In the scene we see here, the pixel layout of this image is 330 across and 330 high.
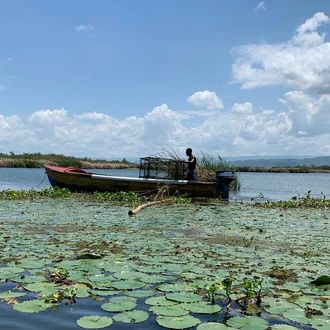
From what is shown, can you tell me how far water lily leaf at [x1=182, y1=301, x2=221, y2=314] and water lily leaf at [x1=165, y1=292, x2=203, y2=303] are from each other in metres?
0.09

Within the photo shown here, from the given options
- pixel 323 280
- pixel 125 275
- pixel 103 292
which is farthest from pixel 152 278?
pixel 323 280

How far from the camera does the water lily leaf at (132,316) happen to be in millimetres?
3641

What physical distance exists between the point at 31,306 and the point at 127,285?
1.08 meters

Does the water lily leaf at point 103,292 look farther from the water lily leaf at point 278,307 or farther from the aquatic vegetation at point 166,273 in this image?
the water lily leaf at point 278,307

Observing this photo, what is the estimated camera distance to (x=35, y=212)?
457 inches

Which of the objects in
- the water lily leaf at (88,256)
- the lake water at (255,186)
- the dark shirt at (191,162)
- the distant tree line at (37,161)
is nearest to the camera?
the water lily leaf at (88,256)

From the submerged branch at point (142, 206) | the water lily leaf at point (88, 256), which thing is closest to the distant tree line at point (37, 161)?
the submerged branch at point (142, 206)

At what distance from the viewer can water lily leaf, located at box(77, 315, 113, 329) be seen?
3.49 metres

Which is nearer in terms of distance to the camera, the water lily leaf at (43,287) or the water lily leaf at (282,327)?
the water lily leaf at (282,327)

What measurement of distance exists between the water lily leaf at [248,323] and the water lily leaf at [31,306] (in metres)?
1.69

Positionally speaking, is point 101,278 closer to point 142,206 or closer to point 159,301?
point 159,301

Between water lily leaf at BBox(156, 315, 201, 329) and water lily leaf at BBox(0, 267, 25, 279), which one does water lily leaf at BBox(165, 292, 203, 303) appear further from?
water lily leaf at BBox(0, 267, 25, 279)

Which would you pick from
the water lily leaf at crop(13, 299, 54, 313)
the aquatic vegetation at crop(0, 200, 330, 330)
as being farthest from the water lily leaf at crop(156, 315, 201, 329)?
the water lily leaf at crop(13, 299, 54, 313)

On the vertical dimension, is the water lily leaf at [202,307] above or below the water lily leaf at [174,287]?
below
